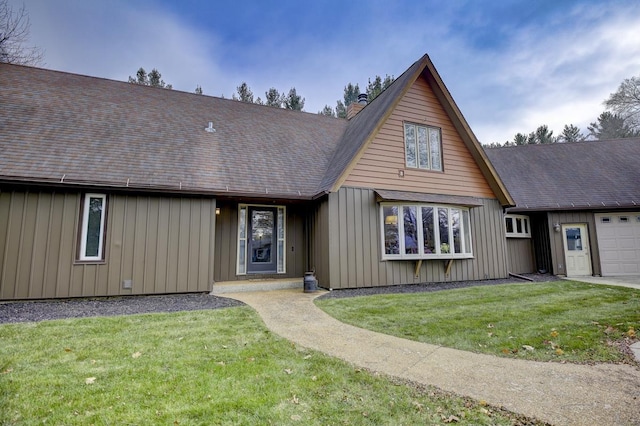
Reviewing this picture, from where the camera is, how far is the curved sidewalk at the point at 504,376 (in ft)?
7.87

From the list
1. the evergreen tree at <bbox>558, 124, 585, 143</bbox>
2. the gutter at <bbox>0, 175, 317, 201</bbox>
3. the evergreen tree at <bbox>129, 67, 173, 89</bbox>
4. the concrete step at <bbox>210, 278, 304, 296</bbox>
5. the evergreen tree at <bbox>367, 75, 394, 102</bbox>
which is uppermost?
the evergreen tree at <bbox>367, 75, 394, 102</bbox>

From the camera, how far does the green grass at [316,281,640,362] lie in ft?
12.6

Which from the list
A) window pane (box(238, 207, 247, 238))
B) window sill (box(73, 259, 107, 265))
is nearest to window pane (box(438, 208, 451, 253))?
window pane (box(238, 207, 247, 238))

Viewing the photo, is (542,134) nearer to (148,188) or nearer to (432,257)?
(432,257)

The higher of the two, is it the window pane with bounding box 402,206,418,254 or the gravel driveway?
the window pane with bounding box 402,206,418,254

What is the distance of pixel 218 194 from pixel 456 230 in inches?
274

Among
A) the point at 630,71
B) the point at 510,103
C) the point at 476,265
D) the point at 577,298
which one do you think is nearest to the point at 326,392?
the point at 577,298

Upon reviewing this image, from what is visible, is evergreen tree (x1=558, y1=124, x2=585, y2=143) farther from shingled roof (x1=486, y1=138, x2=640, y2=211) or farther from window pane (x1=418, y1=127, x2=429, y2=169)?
window pane (x1=418, y1=127, x2=429, y2=169)

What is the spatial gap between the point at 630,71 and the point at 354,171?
25.0 m

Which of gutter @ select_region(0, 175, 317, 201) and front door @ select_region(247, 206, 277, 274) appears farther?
front door @ select_region(247, 206, 277, 274)

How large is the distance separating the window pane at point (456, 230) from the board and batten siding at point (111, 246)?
6902 millimetres

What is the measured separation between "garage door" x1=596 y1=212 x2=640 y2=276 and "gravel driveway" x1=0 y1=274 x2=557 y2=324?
829 centimetres

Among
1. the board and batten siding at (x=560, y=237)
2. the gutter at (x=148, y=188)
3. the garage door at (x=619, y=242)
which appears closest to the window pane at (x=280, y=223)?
the gutter at (x=148, y=188)

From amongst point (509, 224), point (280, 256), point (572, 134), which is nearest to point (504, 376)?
point (280, 256)
